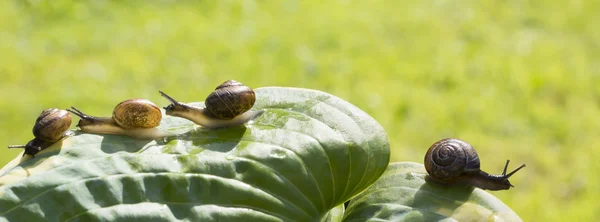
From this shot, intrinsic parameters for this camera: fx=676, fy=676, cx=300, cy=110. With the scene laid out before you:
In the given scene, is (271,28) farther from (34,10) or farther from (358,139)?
(358,139)

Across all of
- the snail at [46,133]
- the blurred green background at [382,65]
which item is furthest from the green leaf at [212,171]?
the blurred green background at [382,65]

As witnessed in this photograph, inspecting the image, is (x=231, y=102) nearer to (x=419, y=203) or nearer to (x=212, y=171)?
(x=212, y=171)

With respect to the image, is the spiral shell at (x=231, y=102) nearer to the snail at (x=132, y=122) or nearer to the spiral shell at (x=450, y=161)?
the snail at (x=132, y=122)

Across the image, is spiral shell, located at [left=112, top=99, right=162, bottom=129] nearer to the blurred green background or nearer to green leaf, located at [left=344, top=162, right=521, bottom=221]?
green leaf, located at [left=344, top=162, right=521, bottom=221]

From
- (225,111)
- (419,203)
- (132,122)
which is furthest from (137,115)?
(419,203)

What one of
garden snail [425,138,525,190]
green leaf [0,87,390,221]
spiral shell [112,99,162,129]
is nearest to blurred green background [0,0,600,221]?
garden snail [425,138,525,190]

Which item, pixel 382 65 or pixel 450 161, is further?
pixel 382 65
